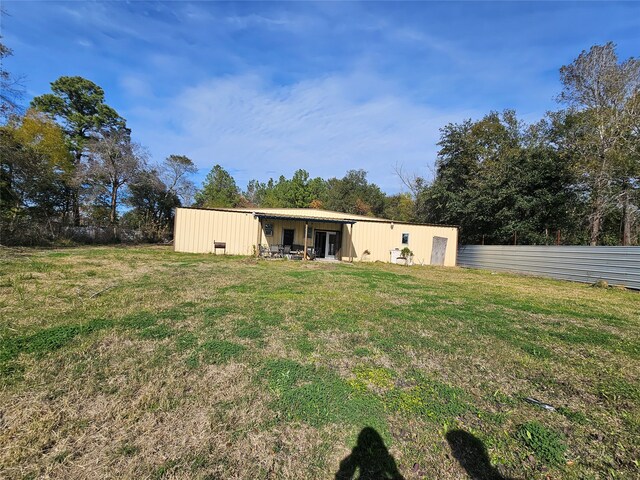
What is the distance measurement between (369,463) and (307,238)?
51.5 ft

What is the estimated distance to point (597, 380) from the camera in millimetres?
3082

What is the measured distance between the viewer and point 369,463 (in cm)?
187

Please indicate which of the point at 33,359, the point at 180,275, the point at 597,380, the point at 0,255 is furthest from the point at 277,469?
the point at 0,255

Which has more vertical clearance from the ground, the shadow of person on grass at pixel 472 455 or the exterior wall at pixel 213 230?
the exterior wall at pixel 213 230

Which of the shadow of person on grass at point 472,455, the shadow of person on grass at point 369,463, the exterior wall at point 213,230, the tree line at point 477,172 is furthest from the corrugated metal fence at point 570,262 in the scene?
the exterior wall at point 213,230

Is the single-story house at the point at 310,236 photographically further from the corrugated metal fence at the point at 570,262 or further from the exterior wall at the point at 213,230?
the corrugated metal fence at the point at 570,262

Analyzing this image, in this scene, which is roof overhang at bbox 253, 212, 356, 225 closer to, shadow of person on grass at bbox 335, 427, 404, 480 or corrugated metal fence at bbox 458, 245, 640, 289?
corrugated metal fence at bbox 458, 245, 640, 289

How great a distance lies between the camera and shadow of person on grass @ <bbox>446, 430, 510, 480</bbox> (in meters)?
1.85

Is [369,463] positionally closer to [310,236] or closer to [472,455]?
[472,455]

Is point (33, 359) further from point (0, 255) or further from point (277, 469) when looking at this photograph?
point (0, 255)

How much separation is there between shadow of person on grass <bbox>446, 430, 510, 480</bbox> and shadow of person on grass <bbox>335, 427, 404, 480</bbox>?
490mm

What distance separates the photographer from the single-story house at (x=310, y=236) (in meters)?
16.1

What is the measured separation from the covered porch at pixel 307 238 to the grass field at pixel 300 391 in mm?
11284

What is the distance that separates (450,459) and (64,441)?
2659mm
